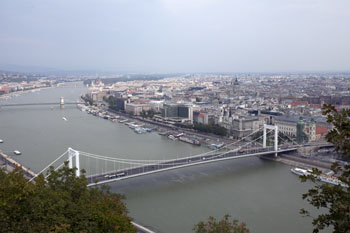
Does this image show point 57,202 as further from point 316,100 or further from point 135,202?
point 316,100

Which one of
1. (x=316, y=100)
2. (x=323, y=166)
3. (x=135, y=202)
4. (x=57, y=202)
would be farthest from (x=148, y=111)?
(x=57, y=202)

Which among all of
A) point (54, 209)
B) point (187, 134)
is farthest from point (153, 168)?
point (187, 134)

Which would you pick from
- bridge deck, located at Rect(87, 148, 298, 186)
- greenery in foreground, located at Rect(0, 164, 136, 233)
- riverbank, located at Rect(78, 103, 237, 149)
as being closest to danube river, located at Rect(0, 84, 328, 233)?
bridge deck, located at Rect(87, 148, 298, 186)

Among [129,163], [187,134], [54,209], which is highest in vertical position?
[54,209]

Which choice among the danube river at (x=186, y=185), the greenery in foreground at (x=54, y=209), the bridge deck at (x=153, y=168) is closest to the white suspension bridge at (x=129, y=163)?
the bridge deck at (x=153, y=168)

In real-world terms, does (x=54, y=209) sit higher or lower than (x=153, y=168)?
higher

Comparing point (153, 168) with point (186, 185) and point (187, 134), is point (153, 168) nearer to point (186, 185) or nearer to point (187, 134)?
point (186, 185)
